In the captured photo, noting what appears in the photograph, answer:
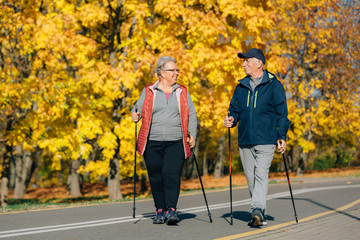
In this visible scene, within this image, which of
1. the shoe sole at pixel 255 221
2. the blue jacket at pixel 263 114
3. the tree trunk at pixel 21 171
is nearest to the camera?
the shoe sole at pixel 255 221

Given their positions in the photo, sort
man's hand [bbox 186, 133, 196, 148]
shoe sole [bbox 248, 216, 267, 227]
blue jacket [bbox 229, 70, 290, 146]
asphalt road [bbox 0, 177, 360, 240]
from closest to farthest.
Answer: asphalt road [bbox 0, 177, 360, 240] → shoe sole [bbox 248, 216, 267, 227] → blue jacket [bbox 229, 70, 290, 146] → man's hand [bbox 186, 133, 196, 148]

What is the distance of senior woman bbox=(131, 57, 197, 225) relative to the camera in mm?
7078

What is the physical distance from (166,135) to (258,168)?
51.0 inches

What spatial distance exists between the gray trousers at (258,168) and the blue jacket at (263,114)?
3.9 inches

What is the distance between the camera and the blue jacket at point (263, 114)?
6848 mm

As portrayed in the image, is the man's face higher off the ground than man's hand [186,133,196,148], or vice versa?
the man's face

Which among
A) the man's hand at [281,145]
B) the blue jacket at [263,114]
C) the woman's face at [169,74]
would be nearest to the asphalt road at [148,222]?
the man's hand at [281,145]

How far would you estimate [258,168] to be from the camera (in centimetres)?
681

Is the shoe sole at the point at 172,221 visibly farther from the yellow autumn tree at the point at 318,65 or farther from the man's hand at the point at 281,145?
the yellow autumn tree at the point at 318,65

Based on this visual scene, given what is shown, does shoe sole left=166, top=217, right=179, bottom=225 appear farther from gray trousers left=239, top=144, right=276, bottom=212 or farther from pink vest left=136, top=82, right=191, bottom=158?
gray trousers left=239, top=144, right=276, bottom=212

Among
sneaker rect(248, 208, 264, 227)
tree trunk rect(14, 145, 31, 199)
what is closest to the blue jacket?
sneaker rect(248, 208, 264, 227)

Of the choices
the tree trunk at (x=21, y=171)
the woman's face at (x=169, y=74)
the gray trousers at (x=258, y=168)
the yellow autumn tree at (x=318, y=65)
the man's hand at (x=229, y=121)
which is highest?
the yellow autumn tree at (x=318, y=65)

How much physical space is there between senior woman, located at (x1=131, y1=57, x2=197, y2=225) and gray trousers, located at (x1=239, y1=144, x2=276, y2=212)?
0.78 metres

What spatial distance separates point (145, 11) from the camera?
15344 mm
